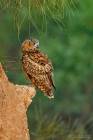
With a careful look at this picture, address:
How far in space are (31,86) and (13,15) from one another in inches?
16.4

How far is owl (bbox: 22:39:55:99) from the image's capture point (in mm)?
5703

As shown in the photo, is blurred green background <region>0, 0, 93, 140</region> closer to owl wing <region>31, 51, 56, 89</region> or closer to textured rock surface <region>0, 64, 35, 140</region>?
owl wing <region>31, 51, 56, 89</region>

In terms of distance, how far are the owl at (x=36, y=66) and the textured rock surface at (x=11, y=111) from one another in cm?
29

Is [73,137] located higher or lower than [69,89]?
higher

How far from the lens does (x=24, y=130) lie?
5.41 meters

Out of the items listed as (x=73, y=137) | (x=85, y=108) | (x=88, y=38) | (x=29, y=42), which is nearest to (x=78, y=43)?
(x=88, y=38)

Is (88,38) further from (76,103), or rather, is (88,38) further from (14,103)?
(14,103)

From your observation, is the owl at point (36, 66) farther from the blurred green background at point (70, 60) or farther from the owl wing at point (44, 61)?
the blurred green background at point (70, 60)

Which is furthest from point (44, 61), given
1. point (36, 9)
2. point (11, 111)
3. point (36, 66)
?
point (11, 111)

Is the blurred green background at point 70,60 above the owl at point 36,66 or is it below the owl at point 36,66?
below

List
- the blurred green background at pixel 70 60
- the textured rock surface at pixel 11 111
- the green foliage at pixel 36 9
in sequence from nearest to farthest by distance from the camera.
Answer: the textured rock surface at pixel 11 111 < the green foliage at pixel 36 9 < the blurred green background at pixel 70 60

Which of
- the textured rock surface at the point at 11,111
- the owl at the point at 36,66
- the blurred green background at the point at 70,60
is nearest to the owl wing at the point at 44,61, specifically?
the owl at the point at 36,66

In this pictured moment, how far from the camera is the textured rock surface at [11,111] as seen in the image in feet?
17.4

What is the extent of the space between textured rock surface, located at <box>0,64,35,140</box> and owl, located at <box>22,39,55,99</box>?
294 mm
